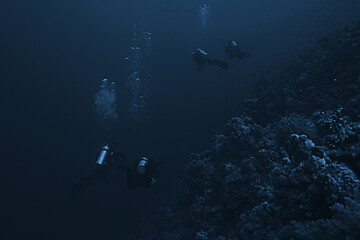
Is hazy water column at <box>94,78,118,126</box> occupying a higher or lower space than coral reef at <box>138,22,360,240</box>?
higher

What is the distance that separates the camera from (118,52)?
31406 millimetres

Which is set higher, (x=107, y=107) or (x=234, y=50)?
(x=107, y=107)

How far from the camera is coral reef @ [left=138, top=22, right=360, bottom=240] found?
297 cm

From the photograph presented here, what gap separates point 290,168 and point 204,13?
42.3 m

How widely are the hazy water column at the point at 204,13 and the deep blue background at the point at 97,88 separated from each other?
1.20 meters

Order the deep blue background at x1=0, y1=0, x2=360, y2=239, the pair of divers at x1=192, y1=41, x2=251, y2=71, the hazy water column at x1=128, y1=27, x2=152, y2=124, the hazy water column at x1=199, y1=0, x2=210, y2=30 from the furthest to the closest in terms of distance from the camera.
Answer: the hazy water column at x1=199, y1=0, x2=210, y2=30, the hazy water column at x1=128, y1=27, x2=152, y2=124, the deep blue background at x1=0, y1=0, x2=360, y2=239, the pair of divers at x1=192, y1=41, x2=251, y2=71

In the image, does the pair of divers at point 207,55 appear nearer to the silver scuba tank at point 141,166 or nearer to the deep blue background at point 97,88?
the deep blue background at point 97,88

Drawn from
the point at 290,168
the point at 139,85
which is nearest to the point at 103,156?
the point at 290,168

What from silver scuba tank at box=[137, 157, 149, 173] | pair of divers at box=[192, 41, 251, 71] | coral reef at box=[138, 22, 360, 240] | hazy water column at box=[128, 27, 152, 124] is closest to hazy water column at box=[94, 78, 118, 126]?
hazy water column at box=[128, 27, 152, 124]

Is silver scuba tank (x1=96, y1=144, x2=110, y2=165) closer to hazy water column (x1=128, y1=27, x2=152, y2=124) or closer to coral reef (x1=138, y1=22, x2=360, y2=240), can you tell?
coral reef (x1=138, y1=22, x2=360, y2=240)

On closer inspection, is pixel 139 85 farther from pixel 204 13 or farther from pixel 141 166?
pixel 204 13

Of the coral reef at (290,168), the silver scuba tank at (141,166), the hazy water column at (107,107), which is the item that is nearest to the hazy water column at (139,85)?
the hazy water column at (107,107)

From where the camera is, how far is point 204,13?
4006cm

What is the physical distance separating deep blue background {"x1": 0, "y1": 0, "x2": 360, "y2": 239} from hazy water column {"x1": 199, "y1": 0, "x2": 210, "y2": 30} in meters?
1.20
